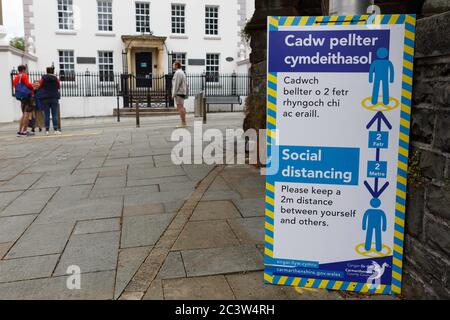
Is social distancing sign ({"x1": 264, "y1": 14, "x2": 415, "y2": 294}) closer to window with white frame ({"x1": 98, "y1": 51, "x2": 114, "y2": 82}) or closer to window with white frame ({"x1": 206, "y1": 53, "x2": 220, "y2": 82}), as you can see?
window with white frame ({"x1": 98, "y1": 51, "x2": 114, "y2": 82})

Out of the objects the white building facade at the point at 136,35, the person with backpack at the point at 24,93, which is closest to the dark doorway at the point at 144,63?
the white building facade at the point at 136,35

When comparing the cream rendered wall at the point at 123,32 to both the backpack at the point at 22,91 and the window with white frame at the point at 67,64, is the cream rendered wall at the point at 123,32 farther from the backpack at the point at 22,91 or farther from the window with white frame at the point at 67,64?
the backpack at the point at 22,91

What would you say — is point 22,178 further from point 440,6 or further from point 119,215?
point 440,6

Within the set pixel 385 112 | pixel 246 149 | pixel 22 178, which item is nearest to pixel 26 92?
pixel 22 178

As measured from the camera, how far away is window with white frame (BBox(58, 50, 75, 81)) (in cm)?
2677

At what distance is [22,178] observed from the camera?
7.02m

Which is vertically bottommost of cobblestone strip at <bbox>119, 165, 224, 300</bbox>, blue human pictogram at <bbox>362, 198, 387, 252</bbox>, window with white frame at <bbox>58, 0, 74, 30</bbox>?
cobblestone strip at <bbox>119, 165, 224, 300</bbox>

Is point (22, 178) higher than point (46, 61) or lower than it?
lower

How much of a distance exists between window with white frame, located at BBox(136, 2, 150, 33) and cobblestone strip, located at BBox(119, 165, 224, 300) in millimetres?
24899

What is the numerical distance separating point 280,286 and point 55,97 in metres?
10.9

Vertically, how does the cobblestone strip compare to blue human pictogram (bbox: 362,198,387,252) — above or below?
below

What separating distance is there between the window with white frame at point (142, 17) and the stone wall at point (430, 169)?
27542 mm

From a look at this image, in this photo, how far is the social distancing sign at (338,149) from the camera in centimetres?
281

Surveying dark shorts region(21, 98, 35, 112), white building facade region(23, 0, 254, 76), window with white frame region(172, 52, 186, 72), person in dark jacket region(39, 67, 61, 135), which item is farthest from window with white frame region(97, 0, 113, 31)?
dark shorts region(21, 98, 35, 112)
